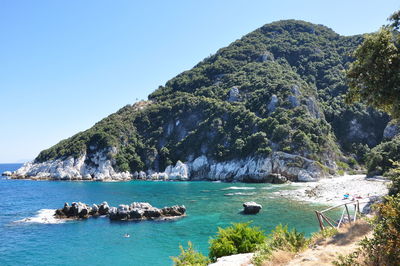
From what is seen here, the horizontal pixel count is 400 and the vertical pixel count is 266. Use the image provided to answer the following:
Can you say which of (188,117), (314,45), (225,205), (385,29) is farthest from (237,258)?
(314,45)

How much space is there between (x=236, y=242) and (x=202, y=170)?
89.0 meters

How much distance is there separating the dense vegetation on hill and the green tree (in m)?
79.6

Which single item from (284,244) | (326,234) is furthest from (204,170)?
(284,244)

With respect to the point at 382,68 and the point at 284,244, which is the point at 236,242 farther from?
the point at 382,68

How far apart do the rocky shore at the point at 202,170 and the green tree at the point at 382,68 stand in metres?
73.5

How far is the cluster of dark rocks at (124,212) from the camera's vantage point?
133 ft

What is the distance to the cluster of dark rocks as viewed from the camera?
4053cm

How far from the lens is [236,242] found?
17125 millimetres

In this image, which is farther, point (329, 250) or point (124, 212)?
point (124, 212)

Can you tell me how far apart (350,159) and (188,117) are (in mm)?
69459

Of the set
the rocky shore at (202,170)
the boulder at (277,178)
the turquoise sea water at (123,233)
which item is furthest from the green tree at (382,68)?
the rocky shore at (202,170)

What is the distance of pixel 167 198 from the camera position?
2347 inches

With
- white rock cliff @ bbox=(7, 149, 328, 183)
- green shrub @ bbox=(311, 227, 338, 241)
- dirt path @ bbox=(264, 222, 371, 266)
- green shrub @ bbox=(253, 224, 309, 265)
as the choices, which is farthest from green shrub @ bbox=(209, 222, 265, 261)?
white rock cliff @ bbox=(7, 149, 328, 183)

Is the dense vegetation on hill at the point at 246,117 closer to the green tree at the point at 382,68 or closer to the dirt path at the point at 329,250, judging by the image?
the green tree at the point at 382,68
